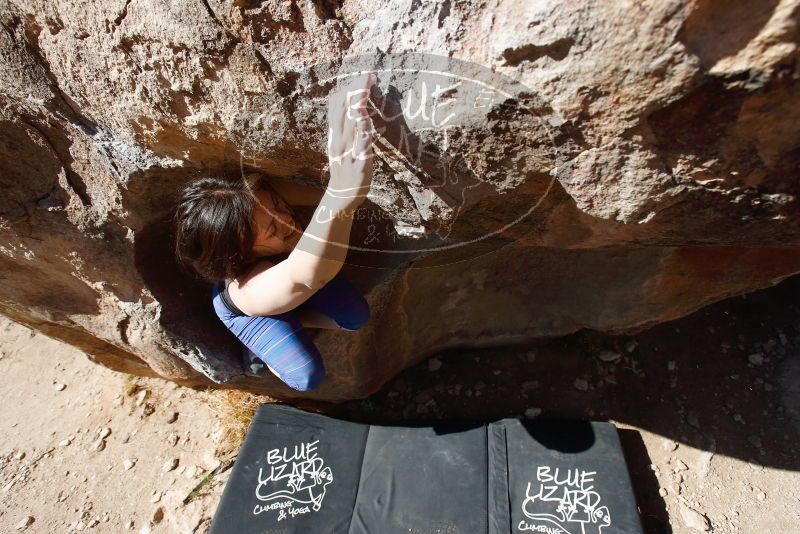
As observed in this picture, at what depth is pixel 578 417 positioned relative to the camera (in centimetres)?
190

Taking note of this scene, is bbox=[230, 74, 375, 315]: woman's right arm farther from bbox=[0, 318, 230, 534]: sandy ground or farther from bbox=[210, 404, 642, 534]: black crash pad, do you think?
bbox=[0, 318, 230, 534]: sandy ground

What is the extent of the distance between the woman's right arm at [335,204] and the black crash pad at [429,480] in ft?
2.97

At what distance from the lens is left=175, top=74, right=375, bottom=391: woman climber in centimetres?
89

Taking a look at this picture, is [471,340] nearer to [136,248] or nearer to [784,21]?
[136,248]

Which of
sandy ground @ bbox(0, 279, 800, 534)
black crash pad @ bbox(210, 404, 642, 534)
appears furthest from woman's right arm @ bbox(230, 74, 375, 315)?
A: sandy ground @ bbox(0, 279, 800, 534)

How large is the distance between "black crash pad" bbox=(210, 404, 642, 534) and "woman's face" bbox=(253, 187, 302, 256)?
93 cm

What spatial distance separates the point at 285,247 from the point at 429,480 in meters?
0.99

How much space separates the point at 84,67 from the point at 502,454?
61.6 inches

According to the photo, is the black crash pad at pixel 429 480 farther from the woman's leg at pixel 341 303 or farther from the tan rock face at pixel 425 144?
the woman's leg at pixel 341 303

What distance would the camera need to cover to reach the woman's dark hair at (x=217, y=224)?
3.61 ft

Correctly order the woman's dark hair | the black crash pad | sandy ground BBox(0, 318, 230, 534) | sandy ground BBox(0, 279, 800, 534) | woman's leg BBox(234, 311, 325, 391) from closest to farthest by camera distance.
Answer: the woman's dark hair → woman's leg BBox(234, 311, 325, 391) → the black crash pad → sandy ground BBox(0, 279, 800, 534) → sandy ground BBox(0, 318, 230, 534)

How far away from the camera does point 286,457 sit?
6.01ft

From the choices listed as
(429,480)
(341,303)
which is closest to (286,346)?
(341,303)

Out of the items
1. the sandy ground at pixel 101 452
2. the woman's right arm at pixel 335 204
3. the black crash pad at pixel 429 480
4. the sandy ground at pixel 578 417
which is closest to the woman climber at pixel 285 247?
the woman's right arm at pixel 335 204
